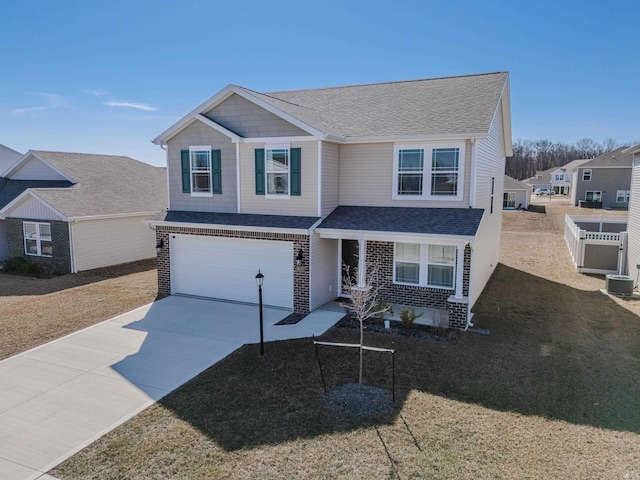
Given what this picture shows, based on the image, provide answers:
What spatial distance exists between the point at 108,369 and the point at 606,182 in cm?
5658

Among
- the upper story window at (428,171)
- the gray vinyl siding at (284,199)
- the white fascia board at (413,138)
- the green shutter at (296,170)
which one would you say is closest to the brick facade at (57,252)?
the gray vinyl siding at (284,199)

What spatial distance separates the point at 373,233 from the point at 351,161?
301cm

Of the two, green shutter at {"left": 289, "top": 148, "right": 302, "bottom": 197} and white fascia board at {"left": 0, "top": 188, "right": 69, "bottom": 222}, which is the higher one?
green shutter at {"left": 289, "top": 148, "right": 302, "bottom": 197}

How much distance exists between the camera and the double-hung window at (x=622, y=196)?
49781 millimetres

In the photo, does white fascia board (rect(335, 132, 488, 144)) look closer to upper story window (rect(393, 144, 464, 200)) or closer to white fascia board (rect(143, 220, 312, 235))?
upper story window (rect(393, 144, 464, 200))

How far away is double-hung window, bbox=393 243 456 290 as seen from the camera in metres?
12.7

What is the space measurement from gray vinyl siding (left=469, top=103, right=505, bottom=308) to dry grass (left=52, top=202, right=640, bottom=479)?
2652 mm

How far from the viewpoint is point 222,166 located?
14516 millimetres

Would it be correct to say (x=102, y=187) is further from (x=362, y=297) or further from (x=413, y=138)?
(x=362, y=297)

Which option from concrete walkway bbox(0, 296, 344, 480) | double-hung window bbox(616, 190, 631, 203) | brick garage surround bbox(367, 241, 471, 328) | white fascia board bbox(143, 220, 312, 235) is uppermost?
double-hung window bbox(616, 190, 631, 203)

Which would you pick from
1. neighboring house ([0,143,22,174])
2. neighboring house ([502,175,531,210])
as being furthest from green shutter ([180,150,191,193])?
neighboring house ([502,175,531,210])

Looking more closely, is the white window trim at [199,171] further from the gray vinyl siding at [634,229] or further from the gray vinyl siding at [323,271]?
the gray vinyl siding at [634,229]

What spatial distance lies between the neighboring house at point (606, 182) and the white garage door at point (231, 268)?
48.4 metres

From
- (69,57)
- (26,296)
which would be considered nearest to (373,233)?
(26,296)
